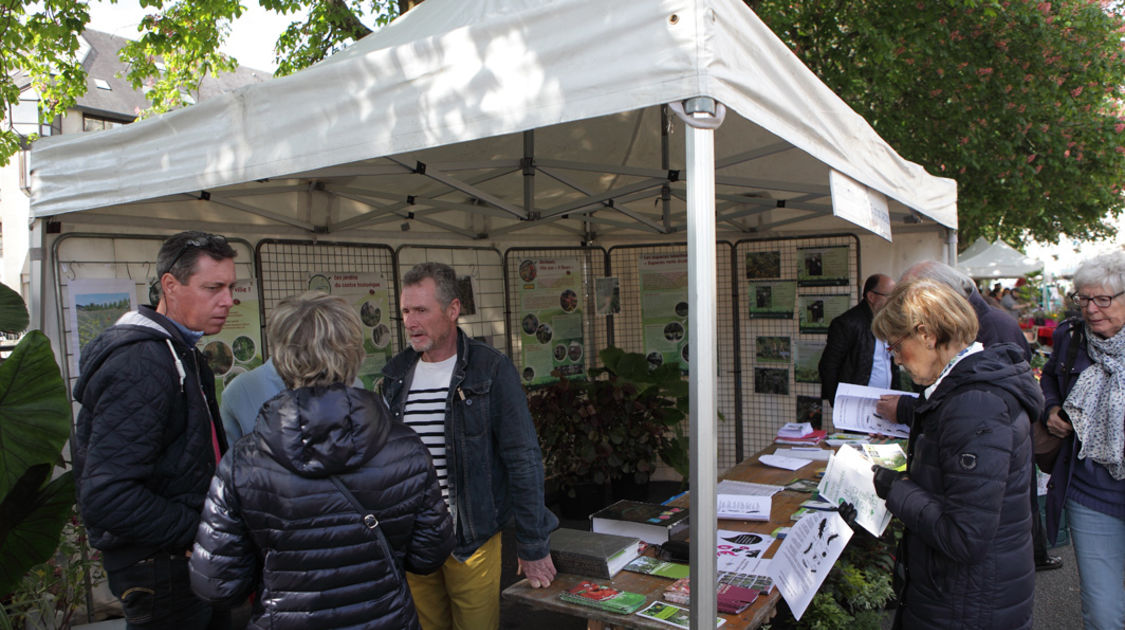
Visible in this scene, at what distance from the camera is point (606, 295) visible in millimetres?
5988

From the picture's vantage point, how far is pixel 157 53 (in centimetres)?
815

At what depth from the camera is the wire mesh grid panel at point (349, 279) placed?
3.97 meters

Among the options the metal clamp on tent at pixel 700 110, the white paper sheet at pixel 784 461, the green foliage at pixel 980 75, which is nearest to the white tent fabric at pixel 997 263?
the green foliage at pixel 980 75

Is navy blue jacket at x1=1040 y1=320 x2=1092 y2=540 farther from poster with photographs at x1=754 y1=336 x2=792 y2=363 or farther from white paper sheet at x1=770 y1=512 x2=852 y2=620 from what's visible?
poster with photographs at x1=754 y1=336 x2=792 y2=363

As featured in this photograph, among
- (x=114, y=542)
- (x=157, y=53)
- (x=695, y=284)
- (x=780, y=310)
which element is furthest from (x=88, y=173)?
(x=157, y=53)

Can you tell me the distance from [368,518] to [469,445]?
741mm

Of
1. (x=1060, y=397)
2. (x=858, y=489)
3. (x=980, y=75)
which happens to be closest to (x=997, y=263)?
(x=980, y=75)

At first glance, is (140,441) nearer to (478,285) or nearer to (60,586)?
(60,586)

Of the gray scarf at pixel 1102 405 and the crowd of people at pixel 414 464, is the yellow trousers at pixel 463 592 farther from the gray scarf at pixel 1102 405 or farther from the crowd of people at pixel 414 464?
the gray scarf at pixel 1102 405

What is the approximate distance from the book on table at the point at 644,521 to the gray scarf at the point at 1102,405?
1.49m

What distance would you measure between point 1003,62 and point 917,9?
1.66m

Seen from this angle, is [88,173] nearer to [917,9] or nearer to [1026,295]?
[917,9]

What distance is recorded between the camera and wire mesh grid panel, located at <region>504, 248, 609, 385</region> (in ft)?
18.3

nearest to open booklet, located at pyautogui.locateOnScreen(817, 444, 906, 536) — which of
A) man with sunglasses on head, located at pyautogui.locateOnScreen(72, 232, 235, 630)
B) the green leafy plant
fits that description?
man with sunglasses on head, located at pyautogui.locateOnScreen(72, 232, 235, 630)
